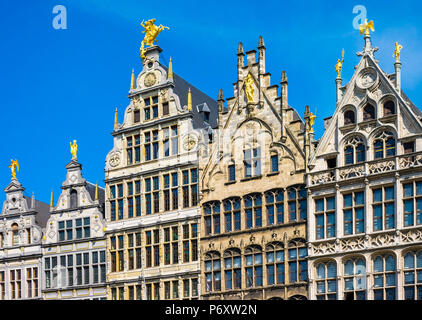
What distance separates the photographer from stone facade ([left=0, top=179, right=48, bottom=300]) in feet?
181

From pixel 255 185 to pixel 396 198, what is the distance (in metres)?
7.96

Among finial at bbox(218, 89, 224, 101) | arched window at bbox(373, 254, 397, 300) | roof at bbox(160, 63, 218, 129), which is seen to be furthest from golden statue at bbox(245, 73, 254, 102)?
arched window at bbox(373, 254, 397, 300)

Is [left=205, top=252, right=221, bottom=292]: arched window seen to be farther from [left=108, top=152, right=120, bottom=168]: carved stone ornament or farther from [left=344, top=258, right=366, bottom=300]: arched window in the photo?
[left=108, top=152, right=120, bottom=168]: carved stone ornament

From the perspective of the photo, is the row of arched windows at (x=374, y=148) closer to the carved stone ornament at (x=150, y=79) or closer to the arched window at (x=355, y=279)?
the arched window at (x=355, y=279)

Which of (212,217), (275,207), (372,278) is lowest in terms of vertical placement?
(372,278)

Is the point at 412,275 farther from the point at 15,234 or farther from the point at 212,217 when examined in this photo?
the point at 15,234

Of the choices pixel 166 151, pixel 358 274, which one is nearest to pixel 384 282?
pixel 358 274

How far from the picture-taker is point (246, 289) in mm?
47469

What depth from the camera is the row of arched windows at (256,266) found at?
46188 millimetres

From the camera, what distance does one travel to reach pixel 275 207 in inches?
1863

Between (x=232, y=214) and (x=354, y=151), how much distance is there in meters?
7.53

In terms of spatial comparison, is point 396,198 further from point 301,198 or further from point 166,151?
point 166,151

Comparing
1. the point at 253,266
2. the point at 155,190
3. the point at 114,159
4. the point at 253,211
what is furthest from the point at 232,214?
the point at 114,159
